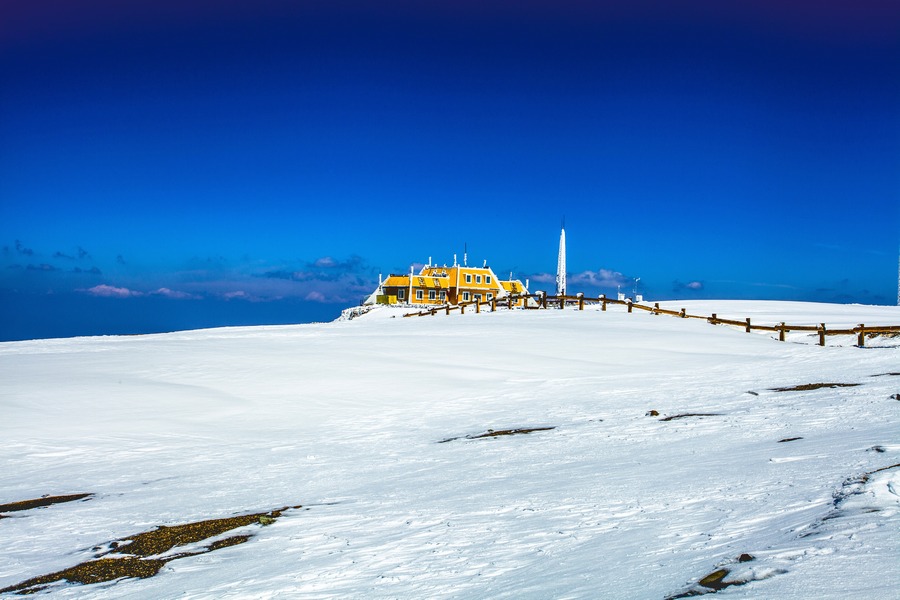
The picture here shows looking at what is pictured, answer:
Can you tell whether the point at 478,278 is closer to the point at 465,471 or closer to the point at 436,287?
the point at 436,287

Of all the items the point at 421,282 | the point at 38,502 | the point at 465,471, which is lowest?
the point at 38,502

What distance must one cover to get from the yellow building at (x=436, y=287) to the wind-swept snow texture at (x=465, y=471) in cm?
6335

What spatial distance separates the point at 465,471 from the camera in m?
10.2

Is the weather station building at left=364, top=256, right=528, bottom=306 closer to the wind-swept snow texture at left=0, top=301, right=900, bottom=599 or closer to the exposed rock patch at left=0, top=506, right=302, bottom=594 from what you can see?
the wind-swept snow texture at left=0, top=301, right=900, bottom=599

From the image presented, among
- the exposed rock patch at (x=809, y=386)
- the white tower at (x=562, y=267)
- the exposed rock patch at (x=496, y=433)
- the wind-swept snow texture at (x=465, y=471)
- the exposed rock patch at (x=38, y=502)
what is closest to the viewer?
the wind-swept snow texture at (x=465, y=471)

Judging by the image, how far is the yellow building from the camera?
88.5 metres

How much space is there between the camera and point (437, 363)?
2362 cm

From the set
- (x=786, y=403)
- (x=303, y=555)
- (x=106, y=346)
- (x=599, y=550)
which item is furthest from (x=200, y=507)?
(x=106, y=346)

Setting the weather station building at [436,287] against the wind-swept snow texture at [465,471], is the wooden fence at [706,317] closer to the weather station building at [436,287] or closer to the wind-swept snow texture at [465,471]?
the wind-swept snow texture at [465,471]

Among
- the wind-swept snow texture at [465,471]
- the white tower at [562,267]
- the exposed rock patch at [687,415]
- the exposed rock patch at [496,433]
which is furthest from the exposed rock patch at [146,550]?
the white tower at [562,267]

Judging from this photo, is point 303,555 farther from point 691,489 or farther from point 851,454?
point 851,454

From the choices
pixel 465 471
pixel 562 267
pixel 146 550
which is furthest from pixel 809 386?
pixel 562 267

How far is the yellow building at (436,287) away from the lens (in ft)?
290

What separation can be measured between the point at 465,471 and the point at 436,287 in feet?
261
